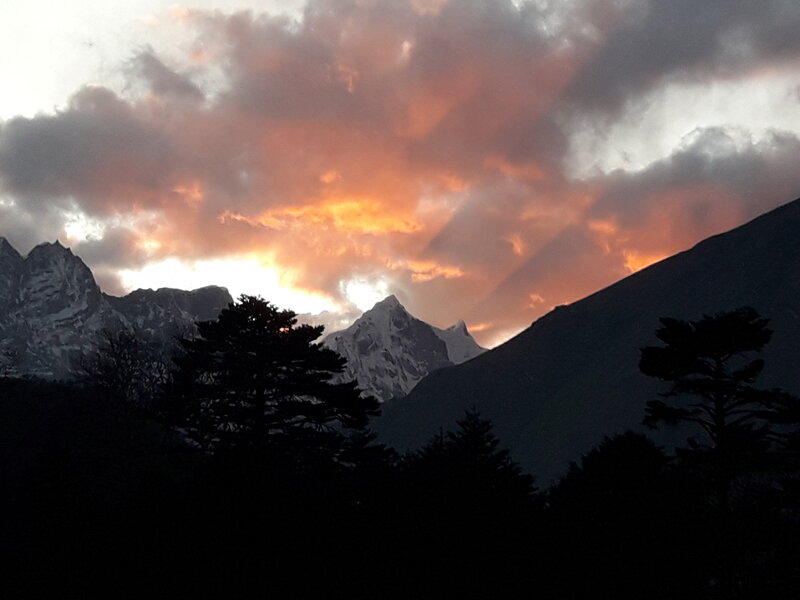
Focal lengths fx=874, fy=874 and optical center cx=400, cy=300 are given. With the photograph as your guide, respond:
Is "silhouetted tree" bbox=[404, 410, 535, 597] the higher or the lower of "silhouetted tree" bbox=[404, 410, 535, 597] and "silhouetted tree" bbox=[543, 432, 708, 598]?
the higher

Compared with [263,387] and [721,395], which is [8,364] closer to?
[263,387]

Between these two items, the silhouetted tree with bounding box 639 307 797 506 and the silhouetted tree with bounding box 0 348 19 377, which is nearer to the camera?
the silhouetted tree with bounding box 639 307 797 506

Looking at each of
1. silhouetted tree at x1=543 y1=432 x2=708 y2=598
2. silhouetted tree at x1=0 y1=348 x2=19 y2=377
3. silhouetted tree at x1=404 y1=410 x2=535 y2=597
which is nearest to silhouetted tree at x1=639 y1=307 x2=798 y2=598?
silhouetted tree at x1=543 y1=432 x2=708 y2=598

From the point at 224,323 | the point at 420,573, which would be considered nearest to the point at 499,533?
the point at 420,573

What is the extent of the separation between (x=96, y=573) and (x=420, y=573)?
7.87 m

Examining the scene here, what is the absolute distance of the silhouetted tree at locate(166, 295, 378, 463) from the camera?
149ft

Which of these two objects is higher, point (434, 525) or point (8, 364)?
point (8, 364)

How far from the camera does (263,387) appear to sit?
45.6 m

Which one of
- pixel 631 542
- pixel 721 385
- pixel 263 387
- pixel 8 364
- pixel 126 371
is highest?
pixel 8 364

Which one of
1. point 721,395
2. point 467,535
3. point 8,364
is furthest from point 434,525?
point 8,364

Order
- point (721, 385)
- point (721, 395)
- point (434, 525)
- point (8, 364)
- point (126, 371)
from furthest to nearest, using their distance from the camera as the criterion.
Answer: point (8, 364) < point (126, 371) < point (721, 395) < point (721, 385) < point (434, 525)

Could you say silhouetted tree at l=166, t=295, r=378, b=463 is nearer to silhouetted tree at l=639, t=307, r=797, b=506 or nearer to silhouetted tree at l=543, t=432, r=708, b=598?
silhouetted tree at l=639, t=307, r=797, b=506

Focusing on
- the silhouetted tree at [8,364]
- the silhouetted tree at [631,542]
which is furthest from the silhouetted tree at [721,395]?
the silhouetted tree at [8,364]

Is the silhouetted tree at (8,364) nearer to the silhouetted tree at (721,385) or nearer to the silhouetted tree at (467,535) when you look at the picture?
the silhouetted tree at (721,385)
